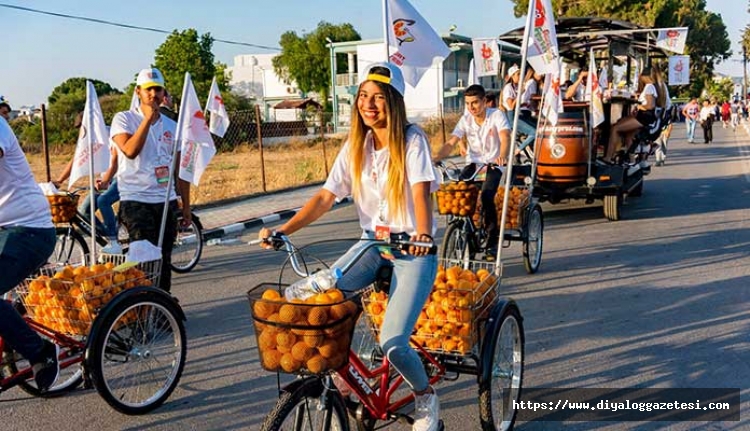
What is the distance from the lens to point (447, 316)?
3850 mm

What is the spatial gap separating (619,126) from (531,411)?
882 centimetres

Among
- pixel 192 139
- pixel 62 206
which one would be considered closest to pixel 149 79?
pixel 192 139

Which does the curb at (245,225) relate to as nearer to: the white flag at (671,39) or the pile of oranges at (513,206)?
the pile of oranges at (513,206)

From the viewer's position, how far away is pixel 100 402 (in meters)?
4.78

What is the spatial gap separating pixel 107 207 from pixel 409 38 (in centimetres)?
364

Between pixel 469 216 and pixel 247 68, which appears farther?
pixel 247 68

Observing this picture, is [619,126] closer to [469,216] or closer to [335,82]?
[469,216]

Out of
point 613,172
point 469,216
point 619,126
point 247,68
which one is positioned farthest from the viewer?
point 247,68

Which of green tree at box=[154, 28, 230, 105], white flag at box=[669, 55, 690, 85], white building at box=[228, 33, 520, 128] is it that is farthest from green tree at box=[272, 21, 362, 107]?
white flag at box=[669, 55, 690, 85]

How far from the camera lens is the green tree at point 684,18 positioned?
52.1 m

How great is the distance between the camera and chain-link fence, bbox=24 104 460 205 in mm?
17484

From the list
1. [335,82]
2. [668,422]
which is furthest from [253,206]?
[335,82]

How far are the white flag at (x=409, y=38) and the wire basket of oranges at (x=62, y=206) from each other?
3.53 metres

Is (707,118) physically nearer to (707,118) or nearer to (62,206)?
(707,118)
